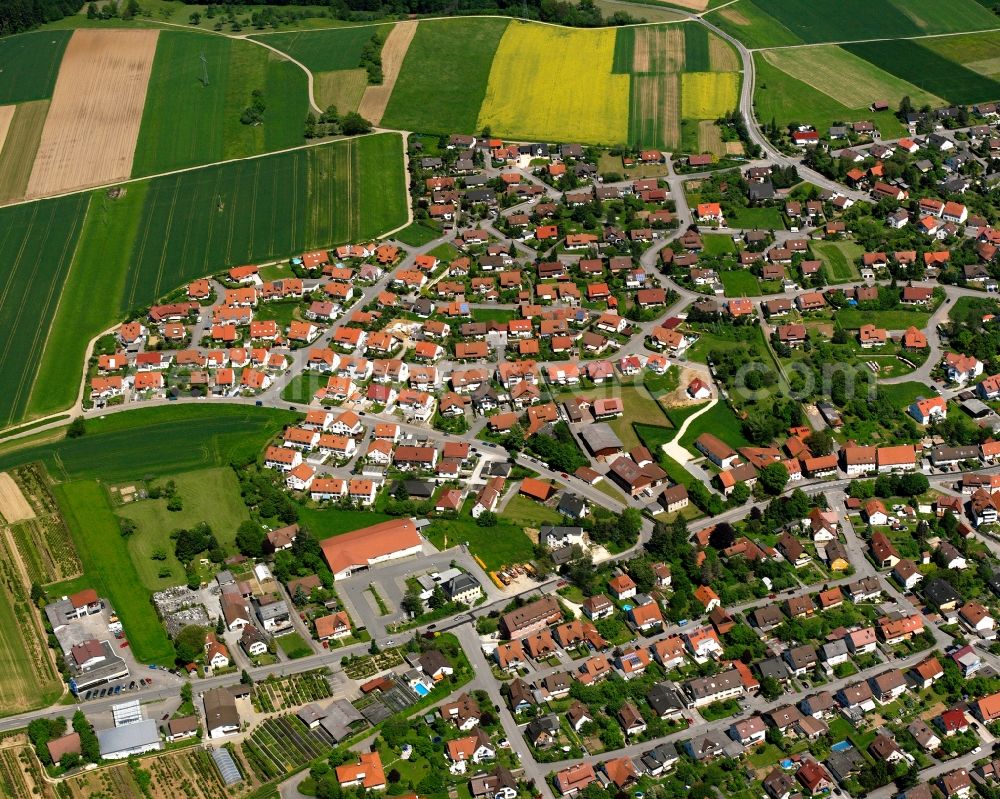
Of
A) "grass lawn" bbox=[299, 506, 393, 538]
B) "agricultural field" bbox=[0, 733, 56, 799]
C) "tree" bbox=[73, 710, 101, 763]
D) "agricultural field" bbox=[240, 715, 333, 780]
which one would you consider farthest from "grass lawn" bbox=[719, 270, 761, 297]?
"agricultural field" bbox=[0, 733, 56, 799]

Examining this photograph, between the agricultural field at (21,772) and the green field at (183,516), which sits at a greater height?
the green field at (183,516)

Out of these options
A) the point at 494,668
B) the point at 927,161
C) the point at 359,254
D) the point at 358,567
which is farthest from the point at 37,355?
the point at 927,161

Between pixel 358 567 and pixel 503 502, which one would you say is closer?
pixel 358 567

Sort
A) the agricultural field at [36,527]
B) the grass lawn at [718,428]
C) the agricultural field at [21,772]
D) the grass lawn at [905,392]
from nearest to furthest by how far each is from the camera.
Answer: the agricultural field at [21,772]
the agricultural field at [36,527]
the grass lawn at [718,428]
the grass lawn at [905,392]

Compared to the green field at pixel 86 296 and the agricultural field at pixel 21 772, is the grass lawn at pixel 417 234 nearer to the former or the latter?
the green field at pixel 86 296

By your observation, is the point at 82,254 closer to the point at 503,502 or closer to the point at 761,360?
the point at 503,502

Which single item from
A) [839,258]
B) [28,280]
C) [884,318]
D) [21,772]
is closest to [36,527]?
[21,772]

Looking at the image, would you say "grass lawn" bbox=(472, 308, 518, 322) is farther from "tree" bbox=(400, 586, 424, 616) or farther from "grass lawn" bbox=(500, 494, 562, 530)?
"tree" bbox=(400, 586, 424, 616)

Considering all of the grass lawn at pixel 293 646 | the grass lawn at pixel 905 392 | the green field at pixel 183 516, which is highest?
the grass lawn at pixel 905 392

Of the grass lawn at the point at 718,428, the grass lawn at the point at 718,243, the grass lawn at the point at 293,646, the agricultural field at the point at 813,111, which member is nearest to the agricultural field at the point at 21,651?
the grass lawn at the point at 293,646
